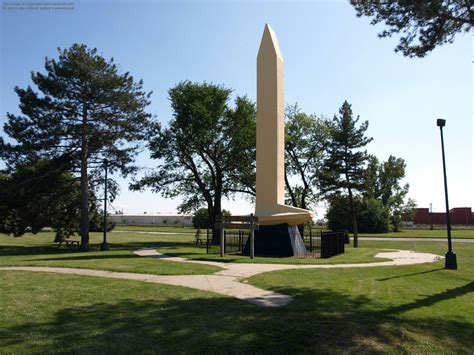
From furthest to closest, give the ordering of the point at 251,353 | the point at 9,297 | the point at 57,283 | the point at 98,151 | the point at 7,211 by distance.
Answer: the point at 98,151 → the point at 7,211 → the point at 57,283 → the point at 9,297 → the point at 251,353

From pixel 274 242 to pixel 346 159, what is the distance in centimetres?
1773

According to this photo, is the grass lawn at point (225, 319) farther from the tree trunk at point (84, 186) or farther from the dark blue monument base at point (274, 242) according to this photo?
the tree trunk at point (84, 186)

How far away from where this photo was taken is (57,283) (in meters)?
10.6

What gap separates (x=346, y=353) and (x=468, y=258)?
17.5 meters

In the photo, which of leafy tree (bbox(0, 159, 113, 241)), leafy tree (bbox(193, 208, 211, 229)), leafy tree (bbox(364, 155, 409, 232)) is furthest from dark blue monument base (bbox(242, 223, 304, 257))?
leafy tree (bbox(364, 155, 409, 232))

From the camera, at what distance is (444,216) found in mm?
90625

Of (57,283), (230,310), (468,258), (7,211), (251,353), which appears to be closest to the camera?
(251,353)

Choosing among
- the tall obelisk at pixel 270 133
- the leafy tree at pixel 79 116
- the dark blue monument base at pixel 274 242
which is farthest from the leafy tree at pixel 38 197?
the dark blue monument base at pixel 274 242

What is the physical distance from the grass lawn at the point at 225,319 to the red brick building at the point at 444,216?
3172 inches

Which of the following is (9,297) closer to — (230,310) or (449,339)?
(230,310)

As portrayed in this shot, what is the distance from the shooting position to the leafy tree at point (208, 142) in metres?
32.2

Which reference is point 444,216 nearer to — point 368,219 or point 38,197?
point 368,219

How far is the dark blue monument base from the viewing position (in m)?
20.5

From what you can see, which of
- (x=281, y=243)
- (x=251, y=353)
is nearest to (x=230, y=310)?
(x=251, y=353)
